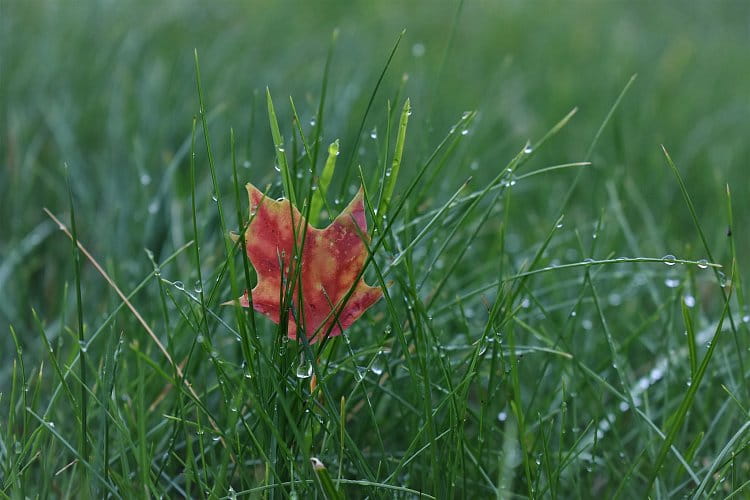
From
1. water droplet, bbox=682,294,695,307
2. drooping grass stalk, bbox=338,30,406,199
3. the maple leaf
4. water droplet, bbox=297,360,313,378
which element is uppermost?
drooping grass stalk, bbox=338,30,406,199

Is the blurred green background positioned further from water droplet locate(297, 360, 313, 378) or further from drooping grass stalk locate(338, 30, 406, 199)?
water droplet locate(297, 360, 313, 378)

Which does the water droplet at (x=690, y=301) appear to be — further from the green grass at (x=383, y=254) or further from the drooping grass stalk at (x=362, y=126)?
the drooping grass stalk at (x=362, y=126)

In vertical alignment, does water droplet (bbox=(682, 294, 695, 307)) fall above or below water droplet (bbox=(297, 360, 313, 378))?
→ below

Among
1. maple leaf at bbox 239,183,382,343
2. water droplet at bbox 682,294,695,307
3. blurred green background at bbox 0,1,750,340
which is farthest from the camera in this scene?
blurred green background at bbox 0,1,750,340

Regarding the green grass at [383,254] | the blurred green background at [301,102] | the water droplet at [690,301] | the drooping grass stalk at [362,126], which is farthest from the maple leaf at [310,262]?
the water droplet at [690,301]

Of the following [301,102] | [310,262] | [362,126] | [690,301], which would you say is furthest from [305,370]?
[301,102]

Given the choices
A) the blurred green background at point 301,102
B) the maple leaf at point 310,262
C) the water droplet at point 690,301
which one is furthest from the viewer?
the blurred green background at point 301,102

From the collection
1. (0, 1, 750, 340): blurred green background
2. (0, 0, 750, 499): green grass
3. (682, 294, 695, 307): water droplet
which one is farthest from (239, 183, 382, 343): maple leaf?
(682, 294, 695, 307): water droplet
